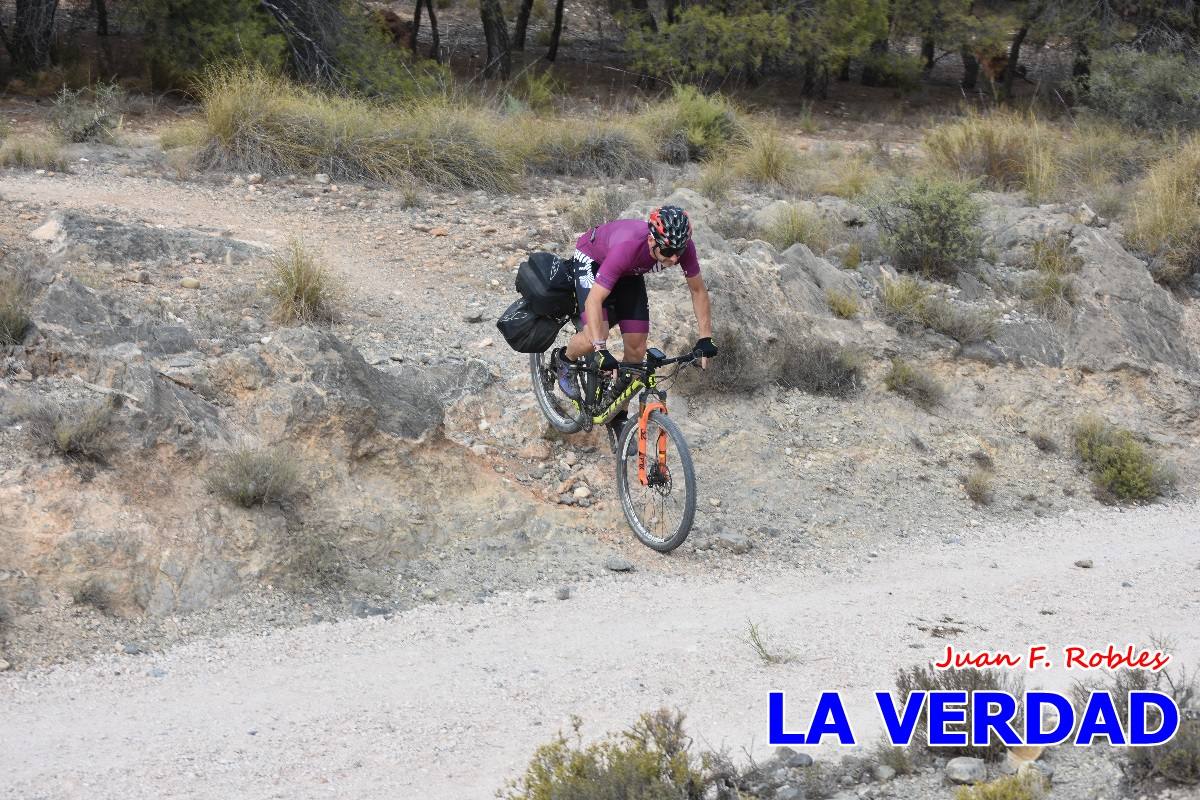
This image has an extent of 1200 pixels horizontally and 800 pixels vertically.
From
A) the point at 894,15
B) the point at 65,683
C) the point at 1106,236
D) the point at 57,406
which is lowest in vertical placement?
the point at 65,683

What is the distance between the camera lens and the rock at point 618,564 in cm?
670

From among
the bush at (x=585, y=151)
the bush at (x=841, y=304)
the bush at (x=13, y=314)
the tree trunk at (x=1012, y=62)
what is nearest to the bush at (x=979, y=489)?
the bush at (x=841, y=304)

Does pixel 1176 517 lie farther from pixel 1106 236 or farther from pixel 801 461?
pixel 1106 236

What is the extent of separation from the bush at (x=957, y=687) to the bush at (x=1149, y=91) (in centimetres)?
1312

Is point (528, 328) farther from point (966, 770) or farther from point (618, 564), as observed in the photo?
point (966, 770)

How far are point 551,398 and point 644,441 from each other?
1.07 m

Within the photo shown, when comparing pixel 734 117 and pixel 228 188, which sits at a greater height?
pixel 734 117

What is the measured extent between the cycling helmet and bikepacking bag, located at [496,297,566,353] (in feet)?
3.90

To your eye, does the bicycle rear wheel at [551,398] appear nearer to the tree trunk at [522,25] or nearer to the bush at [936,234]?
the bush at [936,234]

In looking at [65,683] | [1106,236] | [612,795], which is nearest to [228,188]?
[65,683]

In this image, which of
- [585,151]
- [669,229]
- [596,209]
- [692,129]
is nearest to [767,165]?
[692,129]

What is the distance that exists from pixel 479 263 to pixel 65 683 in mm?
5851

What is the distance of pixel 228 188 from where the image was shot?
11.7 metres

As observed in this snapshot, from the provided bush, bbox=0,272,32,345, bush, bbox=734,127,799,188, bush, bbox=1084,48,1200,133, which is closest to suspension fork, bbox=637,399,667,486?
bush, bbox=0,272,32,345
